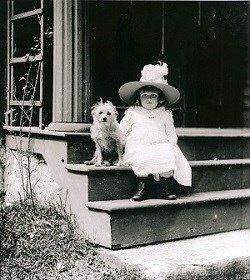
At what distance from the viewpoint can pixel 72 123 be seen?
4766 millimetres

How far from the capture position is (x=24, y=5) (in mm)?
5969

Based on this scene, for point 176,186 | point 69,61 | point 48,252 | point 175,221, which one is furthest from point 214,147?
point 48,252

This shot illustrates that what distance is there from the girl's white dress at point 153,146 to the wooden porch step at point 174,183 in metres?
0.16

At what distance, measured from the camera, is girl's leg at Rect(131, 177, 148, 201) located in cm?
423

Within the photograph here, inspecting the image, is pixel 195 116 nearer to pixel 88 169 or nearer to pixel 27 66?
pixel 27 66

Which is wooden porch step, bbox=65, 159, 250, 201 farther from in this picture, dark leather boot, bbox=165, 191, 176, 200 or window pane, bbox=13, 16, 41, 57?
window pane, bbox=13, 16, 41, 57

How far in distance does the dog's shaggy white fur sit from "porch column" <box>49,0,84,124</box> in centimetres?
42

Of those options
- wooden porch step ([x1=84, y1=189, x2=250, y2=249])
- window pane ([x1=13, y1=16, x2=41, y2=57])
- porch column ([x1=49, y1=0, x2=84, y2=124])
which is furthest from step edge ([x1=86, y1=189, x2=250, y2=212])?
window pane ([x1=13, y1=16, x2=41, y2=57])

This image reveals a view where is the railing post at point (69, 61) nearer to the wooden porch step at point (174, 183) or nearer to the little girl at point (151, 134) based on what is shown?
the little girl at point (151, 134)

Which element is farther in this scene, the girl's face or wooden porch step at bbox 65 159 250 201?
the girl's face

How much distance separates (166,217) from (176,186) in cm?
57


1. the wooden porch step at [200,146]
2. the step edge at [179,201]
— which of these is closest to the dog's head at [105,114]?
the wooden porch step at [200,146]

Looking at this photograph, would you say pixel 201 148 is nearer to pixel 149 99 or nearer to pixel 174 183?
pixel 174 183

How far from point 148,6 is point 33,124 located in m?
2.44
